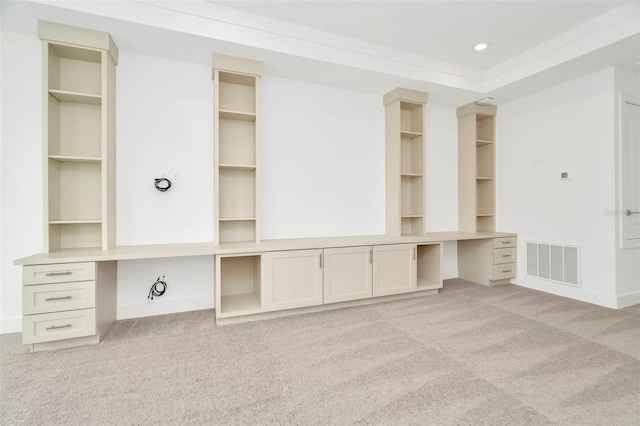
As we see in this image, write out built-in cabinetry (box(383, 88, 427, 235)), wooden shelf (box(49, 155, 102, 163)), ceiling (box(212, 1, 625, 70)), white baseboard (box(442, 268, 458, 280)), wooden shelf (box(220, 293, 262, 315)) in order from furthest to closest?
1. white baseboard (box(442, 268, 458, 280))
2. built-in cabinetry (box(383, 88, 427, 235))
3. wooden shelf (box(220, 293, 262, 315))
4. ceiling (box(212, 1, 625, 70))
5. wooden shelf (box(49, 155, 102, 163))

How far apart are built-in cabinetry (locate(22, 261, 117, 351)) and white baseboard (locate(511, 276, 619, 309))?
16.3 ft

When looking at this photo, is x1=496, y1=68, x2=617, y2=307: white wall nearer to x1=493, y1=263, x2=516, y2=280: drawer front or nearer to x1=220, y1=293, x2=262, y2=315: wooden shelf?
x1=493, y1=263, x2=516, y2=280: drawer front

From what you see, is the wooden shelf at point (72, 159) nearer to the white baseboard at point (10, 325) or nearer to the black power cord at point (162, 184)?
the black power cord at point (162, 184)

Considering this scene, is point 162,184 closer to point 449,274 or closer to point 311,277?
point 311,277

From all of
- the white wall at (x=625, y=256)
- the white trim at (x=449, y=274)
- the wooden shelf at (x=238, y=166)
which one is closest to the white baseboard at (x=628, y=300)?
the white wall at (x=625, y=256)

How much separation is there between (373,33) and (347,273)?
257 cm

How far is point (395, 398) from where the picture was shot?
166 centimetres

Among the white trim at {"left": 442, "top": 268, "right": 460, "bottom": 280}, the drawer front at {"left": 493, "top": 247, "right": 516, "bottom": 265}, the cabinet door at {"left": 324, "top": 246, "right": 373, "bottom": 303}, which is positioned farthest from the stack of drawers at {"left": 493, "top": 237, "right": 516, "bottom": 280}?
the cabinet door at {"left": 324, "top": 246, "right": 373, "bottom": 303}

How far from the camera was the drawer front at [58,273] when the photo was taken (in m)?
2.12

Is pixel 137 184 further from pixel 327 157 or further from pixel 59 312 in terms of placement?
pixel 327 157

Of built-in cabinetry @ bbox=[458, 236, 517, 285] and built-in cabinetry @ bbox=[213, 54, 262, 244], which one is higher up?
built-in cabinetry @ bbox=[213, 54, 262, 244]

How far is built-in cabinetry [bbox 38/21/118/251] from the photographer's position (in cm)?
241

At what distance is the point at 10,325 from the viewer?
2.52m

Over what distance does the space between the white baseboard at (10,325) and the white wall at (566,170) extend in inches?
225
